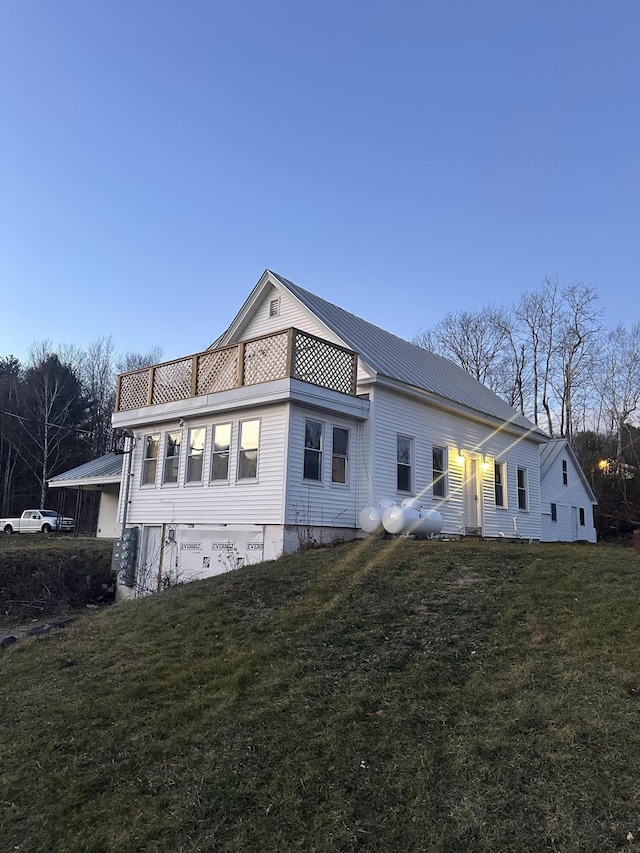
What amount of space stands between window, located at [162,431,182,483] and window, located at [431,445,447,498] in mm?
7010

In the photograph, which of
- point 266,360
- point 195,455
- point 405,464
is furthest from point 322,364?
point 195,455

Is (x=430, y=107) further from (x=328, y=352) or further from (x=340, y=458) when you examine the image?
(x=340, y=458)

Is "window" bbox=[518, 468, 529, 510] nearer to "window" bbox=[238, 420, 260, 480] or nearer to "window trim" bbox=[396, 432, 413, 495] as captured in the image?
"window trim" bbox=[396, 432, 413, 495]

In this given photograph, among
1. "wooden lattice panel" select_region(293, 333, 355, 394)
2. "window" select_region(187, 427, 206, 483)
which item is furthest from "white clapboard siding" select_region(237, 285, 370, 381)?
"window" select_region(187, 427, 206, 483)

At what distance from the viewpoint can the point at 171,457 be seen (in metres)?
15.9

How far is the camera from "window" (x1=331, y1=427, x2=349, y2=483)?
14.0m

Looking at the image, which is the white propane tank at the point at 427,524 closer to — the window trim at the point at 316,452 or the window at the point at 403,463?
the window at the point at 403,463

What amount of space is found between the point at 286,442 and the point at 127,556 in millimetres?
6169

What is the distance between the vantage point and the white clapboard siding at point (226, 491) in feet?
43.0

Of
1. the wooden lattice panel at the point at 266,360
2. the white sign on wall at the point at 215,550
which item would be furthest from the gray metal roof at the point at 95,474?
the wooden lattice panel at the point at 266,360

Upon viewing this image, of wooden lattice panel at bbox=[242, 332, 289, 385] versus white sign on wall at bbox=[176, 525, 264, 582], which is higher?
wooden lattice panel at bbox=[242, 332, 289, 385]

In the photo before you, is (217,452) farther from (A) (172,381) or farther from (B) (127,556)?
(B) (127,556)

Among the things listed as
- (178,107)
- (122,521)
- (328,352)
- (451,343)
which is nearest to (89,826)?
(328,352)

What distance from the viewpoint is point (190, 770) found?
14.5 ft
